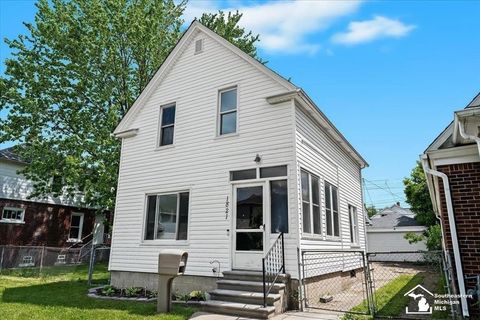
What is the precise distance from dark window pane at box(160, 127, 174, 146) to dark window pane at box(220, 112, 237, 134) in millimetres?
2113

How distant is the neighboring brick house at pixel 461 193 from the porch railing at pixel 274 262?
3509mm

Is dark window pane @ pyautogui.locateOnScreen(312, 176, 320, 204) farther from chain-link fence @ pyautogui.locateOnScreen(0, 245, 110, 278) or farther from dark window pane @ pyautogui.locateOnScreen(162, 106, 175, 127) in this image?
chain-link fence @ pyautogui.locateOnScreen(0, 245, 110, 278)

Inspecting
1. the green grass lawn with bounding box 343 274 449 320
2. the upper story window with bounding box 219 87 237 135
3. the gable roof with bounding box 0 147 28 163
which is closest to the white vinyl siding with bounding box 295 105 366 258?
the green grass lawn with bounding box 343 274 449 320

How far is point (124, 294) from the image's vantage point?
9.82 metres

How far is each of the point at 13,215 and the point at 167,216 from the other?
14.2 meters

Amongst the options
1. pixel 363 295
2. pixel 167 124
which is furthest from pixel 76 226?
pixel 363 295

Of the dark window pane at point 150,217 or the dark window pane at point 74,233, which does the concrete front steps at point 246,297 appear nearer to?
the dark window pane at point 150,217

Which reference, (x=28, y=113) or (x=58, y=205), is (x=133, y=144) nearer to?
(x=28, y=113)

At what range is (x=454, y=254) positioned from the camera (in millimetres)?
6078

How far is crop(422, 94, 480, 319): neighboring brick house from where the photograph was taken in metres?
5.75

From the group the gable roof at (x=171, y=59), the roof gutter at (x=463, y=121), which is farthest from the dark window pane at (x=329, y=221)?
the roof gutter at (x=463, y=121)

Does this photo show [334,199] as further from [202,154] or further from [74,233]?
[74,233]

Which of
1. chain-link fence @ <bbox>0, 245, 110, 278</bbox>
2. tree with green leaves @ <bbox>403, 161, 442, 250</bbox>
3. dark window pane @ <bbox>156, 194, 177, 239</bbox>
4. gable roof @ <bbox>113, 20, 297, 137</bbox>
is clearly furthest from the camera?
tree with green leaves @ <bbox>403, 161, 442, 250</bbox>

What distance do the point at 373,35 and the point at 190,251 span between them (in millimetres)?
7596
